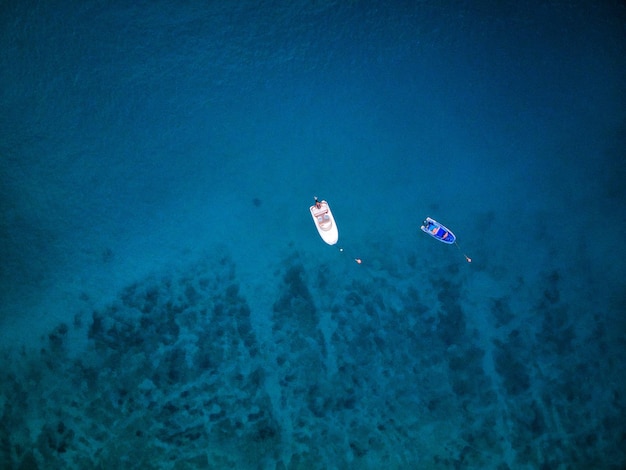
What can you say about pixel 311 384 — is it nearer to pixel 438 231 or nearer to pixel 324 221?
pixel 324 221

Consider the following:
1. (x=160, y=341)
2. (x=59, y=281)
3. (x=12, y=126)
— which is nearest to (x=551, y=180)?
(x=160, y=341)

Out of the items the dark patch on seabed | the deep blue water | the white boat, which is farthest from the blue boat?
the white boat

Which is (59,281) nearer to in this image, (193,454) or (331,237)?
(193,454)

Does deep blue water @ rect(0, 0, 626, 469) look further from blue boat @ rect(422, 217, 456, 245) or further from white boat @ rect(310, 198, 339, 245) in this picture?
white boat @ rect(310, 198, 339, 245)

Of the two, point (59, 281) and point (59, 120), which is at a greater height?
point (59, 120)

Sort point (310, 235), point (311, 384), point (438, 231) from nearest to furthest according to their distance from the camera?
point (311, 384) < point (438, 231) < point (310, 235)

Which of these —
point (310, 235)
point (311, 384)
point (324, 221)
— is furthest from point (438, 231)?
point (311, 384)
